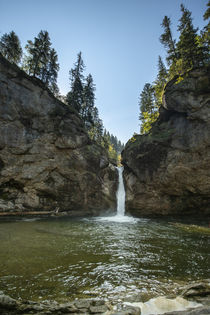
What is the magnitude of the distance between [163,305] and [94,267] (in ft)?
9.13

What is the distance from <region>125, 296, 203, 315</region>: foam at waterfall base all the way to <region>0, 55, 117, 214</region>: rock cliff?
18661mm

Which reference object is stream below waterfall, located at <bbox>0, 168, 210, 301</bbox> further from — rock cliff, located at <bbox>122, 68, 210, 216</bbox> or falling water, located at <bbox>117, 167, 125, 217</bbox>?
falling water, located at <bbox>117, 167, 125, 217</bbox>

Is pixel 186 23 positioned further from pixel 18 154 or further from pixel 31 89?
pixel 18 154

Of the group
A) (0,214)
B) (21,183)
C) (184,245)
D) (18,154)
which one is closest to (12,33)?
(18,154)

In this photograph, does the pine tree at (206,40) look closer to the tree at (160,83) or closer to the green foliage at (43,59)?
the tree at (160,83)

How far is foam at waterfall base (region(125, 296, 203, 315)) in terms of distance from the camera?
321 centimetres

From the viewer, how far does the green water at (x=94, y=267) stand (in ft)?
13.2

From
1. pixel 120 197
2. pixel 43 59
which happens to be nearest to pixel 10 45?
pixel 43 59

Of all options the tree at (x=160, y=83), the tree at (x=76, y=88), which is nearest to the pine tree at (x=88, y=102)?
the tree at (x=76, y=88)

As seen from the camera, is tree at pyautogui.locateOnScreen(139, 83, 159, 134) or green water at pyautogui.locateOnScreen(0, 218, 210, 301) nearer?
green water at pyautogui.locateOnScreen(0, 218, 210, 301)

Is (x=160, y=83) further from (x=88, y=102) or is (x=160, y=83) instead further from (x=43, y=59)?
(x=43, y=59)

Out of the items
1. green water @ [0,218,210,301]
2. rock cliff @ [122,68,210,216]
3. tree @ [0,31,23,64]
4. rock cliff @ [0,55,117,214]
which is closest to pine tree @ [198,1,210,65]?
rock cliff @ [122,68,210,216]

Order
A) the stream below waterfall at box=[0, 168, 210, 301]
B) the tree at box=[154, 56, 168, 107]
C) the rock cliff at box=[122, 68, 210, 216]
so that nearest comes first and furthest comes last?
the stream below waterfall at box=[0, 168, 210, 301], the rock cliff at box=[122, 68, 210, 216], the tree at box=[154, 56, 168, 107]

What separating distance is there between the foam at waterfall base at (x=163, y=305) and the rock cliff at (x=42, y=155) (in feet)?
61.2
